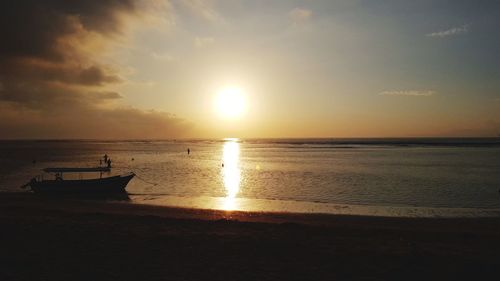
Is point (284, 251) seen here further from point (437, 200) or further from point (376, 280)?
point (437, 200)

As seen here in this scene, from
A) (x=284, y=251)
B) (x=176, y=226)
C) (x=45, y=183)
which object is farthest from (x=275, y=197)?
(x=45, y=183)

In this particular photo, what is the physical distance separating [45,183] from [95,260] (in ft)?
82.8

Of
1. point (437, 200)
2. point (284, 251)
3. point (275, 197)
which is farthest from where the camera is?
point (275, 197)

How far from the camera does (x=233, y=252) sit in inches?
467

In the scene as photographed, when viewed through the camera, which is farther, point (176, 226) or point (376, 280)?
point (176, 226)

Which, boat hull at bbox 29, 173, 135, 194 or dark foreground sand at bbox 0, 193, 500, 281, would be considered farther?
boat hull at bbox 29, 173, 135, 194

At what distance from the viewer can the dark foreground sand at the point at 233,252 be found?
9.91m

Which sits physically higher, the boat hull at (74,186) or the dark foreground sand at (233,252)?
the dark foreground sand at (233,252)

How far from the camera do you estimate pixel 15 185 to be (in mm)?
38781

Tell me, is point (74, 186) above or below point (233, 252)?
below

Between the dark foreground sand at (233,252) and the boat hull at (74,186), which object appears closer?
the dark foreground sand at (233,252)

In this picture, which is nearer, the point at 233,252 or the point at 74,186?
the point at 233,252

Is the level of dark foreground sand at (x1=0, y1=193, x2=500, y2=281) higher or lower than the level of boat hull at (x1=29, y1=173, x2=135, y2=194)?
higher

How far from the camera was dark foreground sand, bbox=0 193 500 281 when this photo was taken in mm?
9906
